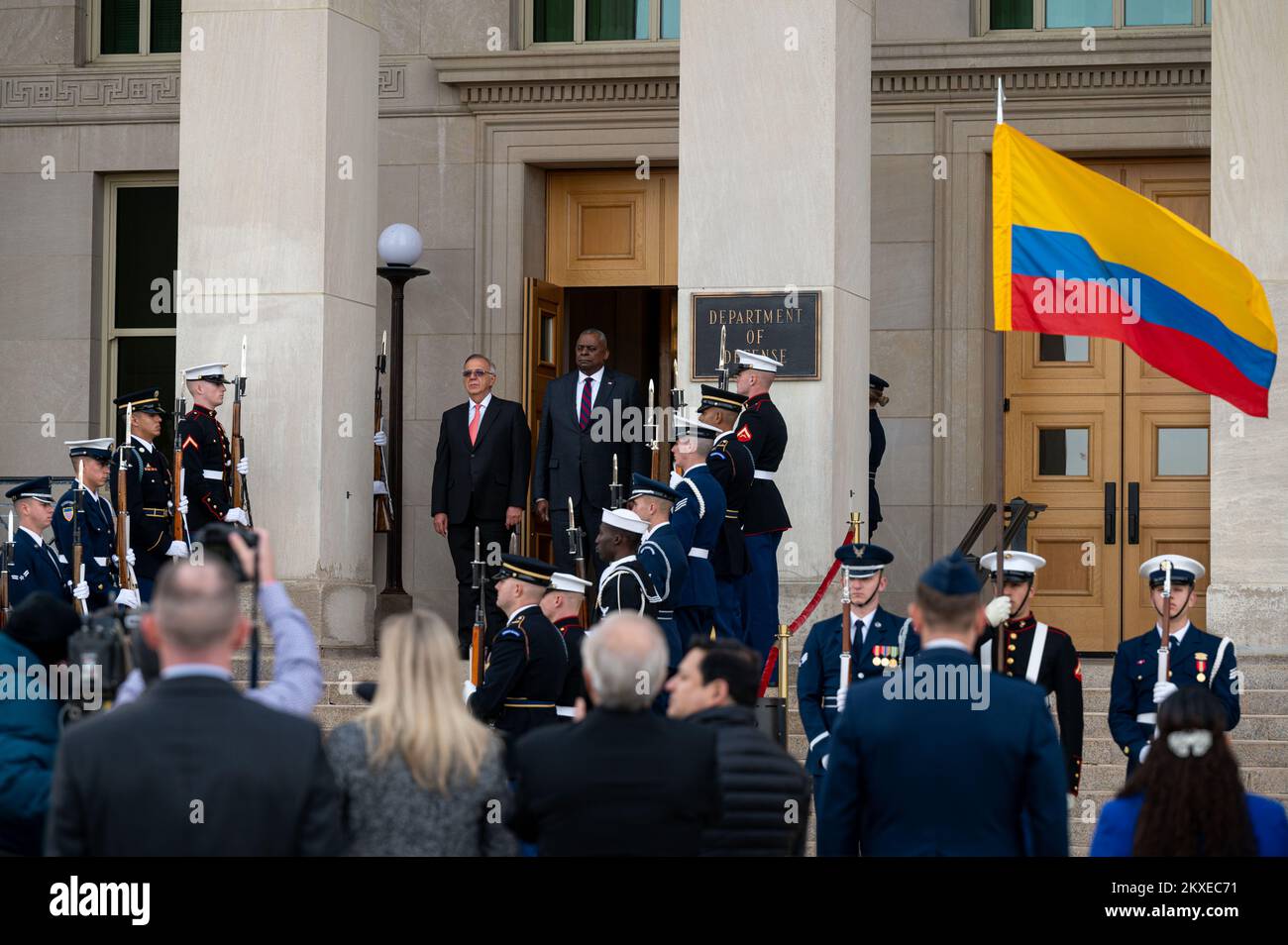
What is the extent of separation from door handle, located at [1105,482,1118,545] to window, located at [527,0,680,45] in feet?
17.0

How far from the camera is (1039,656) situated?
32.9 feet

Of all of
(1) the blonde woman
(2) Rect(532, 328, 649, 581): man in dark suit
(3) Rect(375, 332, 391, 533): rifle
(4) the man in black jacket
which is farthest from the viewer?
(3) Rect(375, 332, 391, 533): rifle

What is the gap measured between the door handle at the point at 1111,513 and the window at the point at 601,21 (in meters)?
5.18

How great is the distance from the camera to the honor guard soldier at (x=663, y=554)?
1046 centimetres

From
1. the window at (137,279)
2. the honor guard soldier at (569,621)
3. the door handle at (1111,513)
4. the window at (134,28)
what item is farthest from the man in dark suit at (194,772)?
the window at (134,28)

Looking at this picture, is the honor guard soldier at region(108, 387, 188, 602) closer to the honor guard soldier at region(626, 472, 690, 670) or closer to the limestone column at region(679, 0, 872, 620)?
the limestone column at region(679, 0, 872, 620)

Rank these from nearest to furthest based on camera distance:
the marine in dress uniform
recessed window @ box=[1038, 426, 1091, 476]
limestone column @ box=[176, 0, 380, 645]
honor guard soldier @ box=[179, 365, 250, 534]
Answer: honor guard soldier @ box=[179, 365, 250, 534] < limestone column @ box=[176, 0, 380, 645] < the marine in dress uniform < recessed window @ box=[1038, 426, 1091, 476]

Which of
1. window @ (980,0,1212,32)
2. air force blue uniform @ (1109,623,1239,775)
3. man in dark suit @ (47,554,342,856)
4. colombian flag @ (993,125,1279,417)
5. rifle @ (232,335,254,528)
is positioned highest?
window @ (980,0,1212,32)

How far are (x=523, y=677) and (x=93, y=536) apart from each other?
464cm

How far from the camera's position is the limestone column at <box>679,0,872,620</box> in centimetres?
1295

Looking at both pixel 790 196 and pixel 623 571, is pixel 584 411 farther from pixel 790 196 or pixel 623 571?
pixel 623 571

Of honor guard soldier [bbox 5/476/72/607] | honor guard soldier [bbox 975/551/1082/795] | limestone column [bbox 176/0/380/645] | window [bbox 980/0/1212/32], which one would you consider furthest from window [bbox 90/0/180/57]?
honor guard soldier [bbox 975/551/1082/795]

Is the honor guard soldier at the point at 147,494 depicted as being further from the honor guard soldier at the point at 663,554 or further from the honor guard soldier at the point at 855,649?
Result: the honor guard soldier at the point at 855,649

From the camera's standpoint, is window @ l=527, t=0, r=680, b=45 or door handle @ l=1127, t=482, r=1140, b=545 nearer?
door handle @ l=1127, t=482, r=1140, b=545
